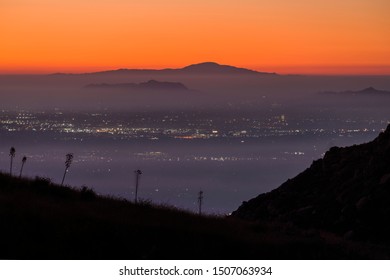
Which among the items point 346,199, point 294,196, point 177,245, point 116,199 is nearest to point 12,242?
point 177,245

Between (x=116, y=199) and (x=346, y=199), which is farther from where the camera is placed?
(x=346, y=199)

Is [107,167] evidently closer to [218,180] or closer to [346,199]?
[218,180]

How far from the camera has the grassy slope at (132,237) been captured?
449 inches

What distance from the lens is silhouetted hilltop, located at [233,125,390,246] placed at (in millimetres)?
18406

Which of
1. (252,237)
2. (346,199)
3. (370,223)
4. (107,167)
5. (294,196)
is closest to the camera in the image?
(252,237)

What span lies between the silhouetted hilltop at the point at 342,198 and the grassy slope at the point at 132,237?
163 inches

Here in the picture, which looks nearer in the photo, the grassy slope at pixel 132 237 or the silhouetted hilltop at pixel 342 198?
the grassy slope at pixel 132 237

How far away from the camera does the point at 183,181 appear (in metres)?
133

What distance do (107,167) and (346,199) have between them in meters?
132

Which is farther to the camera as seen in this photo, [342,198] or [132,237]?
[342,198]

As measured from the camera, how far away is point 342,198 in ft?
72.2

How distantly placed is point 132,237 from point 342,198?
1152cm

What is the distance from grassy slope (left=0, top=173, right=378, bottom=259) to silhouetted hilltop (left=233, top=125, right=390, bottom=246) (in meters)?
4.14

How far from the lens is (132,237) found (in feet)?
39.5
